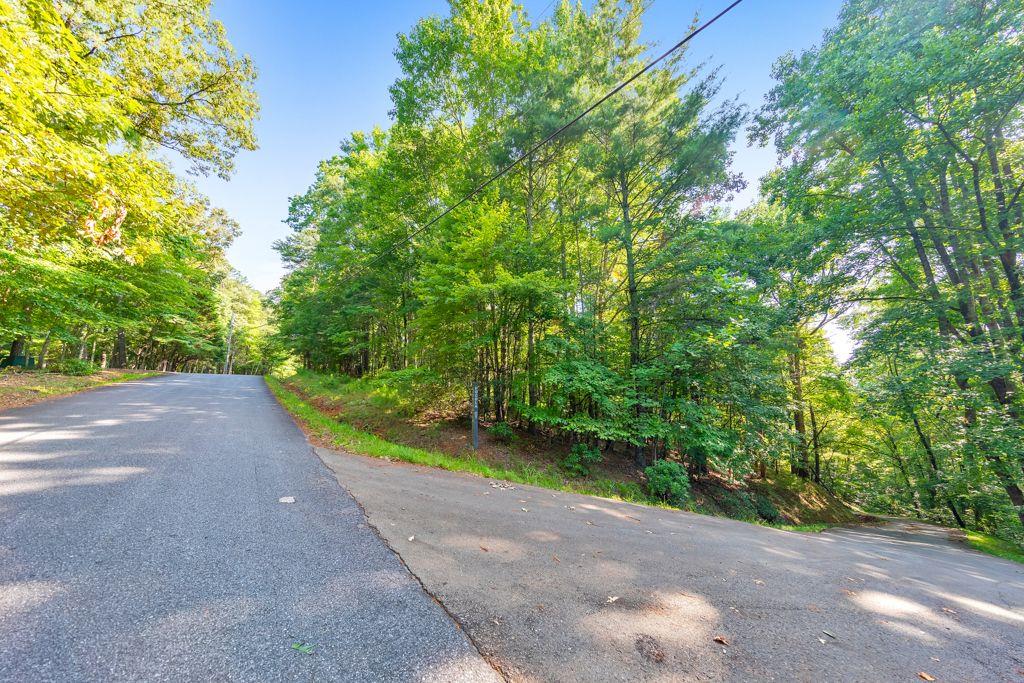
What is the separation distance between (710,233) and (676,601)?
301 inches

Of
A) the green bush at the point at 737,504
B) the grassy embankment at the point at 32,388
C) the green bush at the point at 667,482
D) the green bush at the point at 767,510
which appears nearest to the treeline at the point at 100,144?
the grassy embankment at the point at 32,388

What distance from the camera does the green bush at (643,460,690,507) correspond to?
25.5 feet

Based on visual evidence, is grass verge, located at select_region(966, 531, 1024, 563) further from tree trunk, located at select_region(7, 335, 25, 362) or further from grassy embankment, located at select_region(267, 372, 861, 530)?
tree trunk, located at select_region(7, 335, 25, 362)

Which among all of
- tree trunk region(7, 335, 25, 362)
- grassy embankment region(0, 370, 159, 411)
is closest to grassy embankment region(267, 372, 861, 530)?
grassy embankment region(0, 370, 159, 411)

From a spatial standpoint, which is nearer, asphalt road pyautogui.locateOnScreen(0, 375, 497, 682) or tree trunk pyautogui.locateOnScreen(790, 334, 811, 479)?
asphalt road pyautogui.locateOnScreen(0, 375, 497, 682)

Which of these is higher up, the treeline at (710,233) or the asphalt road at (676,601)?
the treeline at (710,233)

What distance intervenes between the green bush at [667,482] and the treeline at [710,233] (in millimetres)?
659

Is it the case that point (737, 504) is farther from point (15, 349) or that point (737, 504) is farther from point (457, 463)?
point (15, 349)

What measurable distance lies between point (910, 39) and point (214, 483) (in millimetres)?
13354

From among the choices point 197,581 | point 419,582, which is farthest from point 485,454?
point 197,581

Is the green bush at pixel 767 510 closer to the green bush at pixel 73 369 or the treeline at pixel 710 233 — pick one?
the treeline at pixel 710 233

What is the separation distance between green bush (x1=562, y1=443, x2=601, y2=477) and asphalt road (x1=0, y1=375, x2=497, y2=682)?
17.8 ft

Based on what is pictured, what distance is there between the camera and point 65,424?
5410 millimetres

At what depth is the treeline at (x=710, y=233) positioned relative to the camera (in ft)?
22.7
